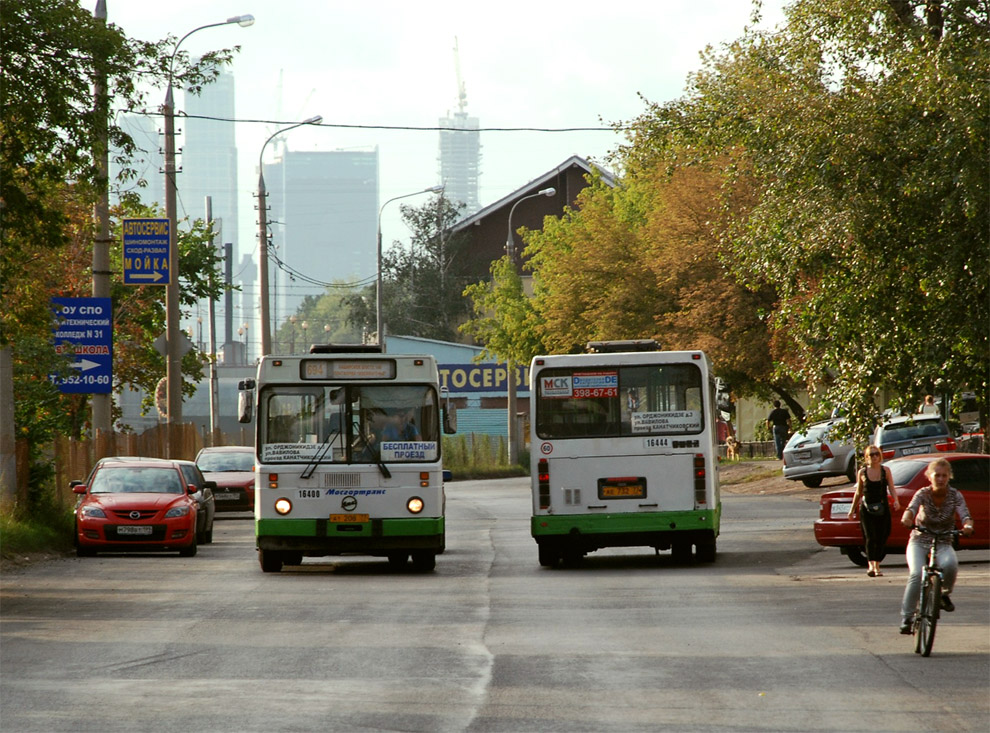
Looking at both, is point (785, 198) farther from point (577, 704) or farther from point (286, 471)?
point (577, 704)

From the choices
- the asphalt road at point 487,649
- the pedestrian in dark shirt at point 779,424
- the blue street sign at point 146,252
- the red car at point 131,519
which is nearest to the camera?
the asphalt road at point 487,649

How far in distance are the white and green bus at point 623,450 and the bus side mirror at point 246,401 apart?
3.46m

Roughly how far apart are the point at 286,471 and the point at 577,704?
10.4 meters

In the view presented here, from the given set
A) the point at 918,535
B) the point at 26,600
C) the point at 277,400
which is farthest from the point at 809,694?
the point at 277,400

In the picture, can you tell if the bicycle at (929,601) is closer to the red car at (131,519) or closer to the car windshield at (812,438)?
the red car at (131,519)

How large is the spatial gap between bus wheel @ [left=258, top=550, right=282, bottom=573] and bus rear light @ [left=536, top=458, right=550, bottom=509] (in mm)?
3329

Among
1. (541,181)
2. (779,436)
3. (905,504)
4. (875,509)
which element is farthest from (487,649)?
(541,181)

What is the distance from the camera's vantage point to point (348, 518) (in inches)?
756

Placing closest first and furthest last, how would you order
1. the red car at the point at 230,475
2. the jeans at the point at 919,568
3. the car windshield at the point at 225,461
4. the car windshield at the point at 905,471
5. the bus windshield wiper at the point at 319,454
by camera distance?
1. the jeans at the point at 919,568
2. the bus windshield wiper at the point at 319,454
3. the car windshield at the point at 905,471
4. the red car at the point at 230,475
5. the car windshield at the point at 225,461

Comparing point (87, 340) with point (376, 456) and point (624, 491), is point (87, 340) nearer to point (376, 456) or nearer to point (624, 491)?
point (376, 456)

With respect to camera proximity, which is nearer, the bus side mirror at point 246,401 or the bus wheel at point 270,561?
the bus side mirror at point 246,401

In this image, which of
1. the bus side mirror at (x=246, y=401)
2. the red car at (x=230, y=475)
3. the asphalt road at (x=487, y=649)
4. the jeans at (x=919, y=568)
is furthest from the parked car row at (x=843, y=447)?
the jeans at (x=919, y=568)

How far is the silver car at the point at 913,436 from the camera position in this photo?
3350 centimetres

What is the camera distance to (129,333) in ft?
137
